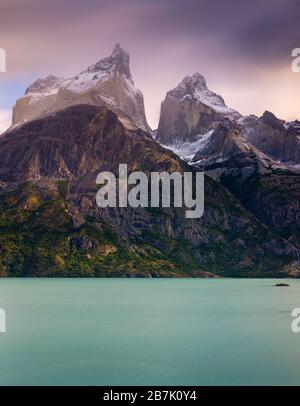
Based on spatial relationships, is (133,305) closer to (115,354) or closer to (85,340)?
(85,340)

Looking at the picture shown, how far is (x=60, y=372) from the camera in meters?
85.8

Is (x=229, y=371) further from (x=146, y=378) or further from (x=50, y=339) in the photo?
(x=50, y=339)

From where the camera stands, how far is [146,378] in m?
82.2
